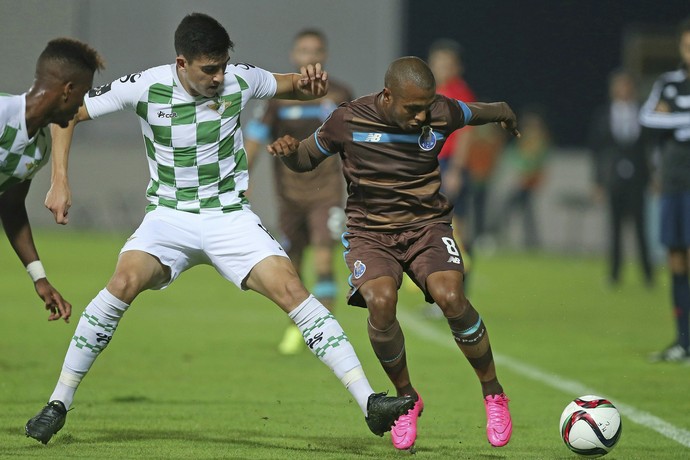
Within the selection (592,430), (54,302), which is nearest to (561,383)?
(592,430)

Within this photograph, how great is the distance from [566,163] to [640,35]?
11.9 feet

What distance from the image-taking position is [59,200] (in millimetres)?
6328

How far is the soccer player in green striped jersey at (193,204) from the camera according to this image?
646 centimetres

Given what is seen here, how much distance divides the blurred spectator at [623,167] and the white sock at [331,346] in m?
11.4

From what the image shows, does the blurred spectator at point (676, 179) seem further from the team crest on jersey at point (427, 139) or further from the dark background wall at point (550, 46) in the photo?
the dark background wall at point (550, 46)

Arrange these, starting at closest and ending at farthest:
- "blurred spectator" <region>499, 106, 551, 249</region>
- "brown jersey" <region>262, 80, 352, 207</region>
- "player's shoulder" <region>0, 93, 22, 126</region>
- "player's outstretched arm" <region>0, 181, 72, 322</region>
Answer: "player's shoulder" <region>0, 93, 22, 126</region>
"player's outstretched arm" <region>0, 181, 72, 322</region>
"brown jersey" <region>262, 80, 352, 207</region>
"blurred spectator" <region>499, 106, 551, 249</region>

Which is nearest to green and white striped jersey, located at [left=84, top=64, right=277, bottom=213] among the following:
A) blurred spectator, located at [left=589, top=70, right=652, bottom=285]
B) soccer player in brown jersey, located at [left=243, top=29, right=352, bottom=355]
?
soccer player in brown jersey, located at [left=243, top=29, right=352, bottom=355]

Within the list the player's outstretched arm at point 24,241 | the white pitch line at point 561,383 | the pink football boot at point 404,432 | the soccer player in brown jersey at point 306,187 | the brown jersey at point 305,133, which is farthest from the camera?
the brown jersey at point 305,133

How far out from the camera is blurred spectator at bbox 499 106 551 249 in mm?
25281

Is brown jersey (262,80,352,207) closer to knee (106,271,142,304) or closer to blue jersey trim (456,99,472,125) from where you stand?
blue jersey trim (456,99,472,125)

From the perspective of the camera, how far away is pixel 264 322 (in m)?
13.2

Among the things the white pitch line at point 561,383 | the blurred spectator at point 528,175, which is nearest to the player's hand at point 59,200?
the white pitch line at point 561,383

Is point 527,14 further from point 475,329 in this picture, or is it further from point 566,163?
point 475,329

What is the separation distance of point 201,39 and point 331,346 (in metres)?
1.68
